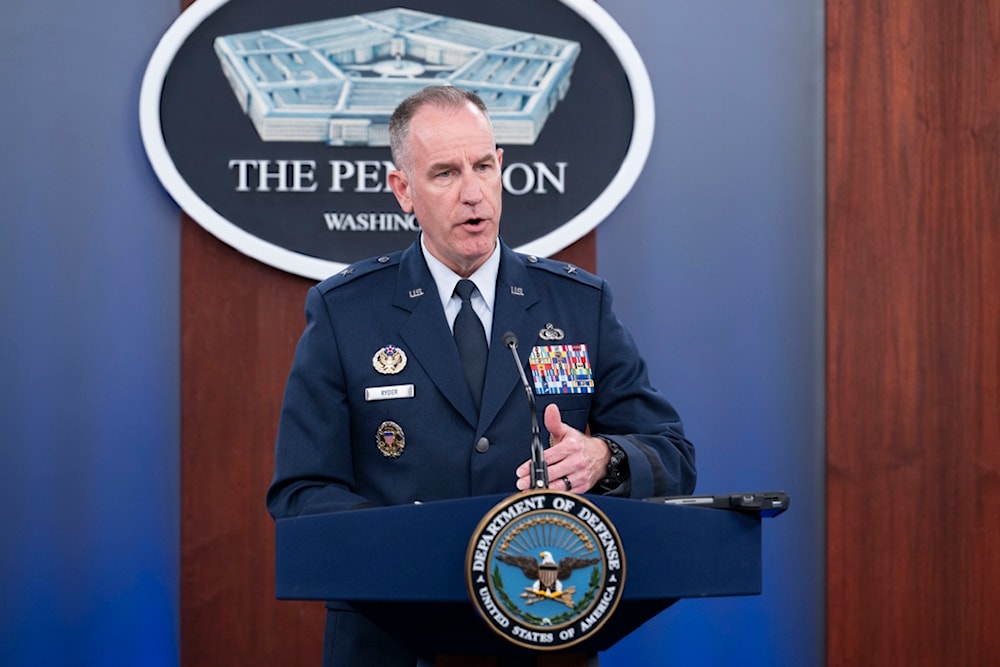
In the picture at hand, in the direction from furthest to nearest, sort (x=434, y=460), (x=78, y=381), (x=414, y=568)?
(x=78, y=381) → (x=434, y=460) → (x=414, y=568)

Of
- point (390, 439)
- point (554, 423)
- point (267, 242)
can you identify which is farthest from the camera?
point (267, 242)

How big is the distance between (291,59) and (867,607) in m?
1.86

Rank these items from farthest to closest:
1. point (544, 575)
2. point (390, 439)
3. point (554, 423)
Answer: point (390, 439) → point (554, 423) → point (544, 575)

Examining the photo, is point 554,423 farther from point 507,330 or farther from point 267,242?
point 267,242

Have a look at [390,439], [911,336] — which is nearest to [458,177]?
[390,439]

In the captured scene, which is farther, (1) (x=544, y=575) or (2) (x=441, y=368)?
(2) (x=441, y=368)

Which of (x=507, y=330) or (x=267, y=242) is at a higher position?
(x=267, y=242)

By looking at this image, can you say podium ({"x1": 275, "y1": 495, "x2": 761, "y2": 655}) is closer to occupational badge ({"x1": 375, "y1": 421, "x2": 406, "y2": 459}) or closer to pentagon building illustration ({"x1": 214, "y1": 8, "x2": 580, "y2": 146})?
occupational badge ({"x1": 375, "y1": 421, "x2": 406, "y2": 459})

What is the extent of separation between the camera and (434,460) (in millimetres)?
1582

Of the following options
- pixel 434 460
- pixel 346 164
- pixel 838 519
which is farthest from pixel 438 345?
pixel 838 519

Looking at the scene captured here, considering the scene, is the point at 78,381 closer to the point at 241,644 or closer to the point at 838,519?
the point at 241,644

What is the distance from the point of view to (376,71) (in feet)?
8.45

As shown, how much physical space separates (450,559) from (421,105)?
808mm

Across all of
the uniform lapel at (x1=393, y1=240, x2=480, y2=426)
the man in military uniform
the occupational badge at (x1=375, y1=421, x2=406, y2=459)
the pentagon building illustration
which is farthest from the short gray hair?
the pentagon building illustration
